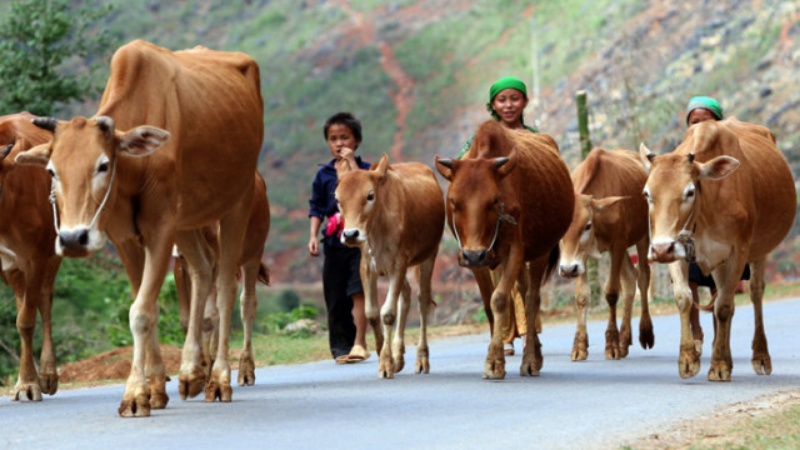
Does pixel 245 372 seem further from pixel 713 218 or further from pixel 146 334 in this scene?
pixel 713 218

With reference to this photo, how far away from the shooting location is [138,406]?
31.9ft

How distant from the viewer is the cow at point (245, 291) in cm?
1278

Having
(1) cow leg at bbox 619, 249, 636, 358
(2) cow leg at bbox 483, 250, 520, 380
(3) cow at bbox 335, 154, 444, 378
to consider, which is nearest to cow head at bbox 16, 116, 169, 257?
(3) cow at bbox 335, 154, 444, 378

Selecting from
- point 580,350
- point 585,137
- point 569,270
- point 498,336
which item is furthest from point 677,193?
point 585,137

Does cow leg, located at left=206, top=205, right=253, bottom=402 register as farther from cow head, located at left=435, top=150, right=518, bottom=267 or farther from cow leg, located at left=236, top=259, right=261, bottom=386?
cow head, located at left=435, top=150, right=518, bottom=267

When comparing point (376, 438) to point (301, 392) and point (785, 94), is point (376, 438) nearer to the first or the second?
point (301, 392)

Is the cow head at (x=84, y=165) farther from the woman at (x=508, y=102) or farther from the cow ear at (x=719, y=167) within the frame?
the woman at (x=508, y=102)

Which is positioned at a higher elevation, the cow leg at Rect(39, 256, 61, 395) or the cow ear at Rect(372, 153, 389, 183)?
the cow ear at Rect(372, 153, 389, 183)

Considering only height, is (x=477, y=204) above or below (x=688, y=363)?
above

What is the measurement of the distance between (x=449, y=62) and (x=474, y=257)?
72.0 meters

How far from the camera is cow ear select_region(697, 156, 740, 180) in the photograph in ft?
39.7

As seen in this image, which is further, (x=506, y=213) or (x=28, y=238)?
(x=506, y=213)

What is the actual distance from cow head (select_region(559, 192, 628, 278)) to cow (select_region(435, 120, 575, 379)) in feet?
4.95

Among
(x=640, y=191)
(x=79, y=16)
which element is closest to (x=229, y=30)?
(x=79, y=16)
